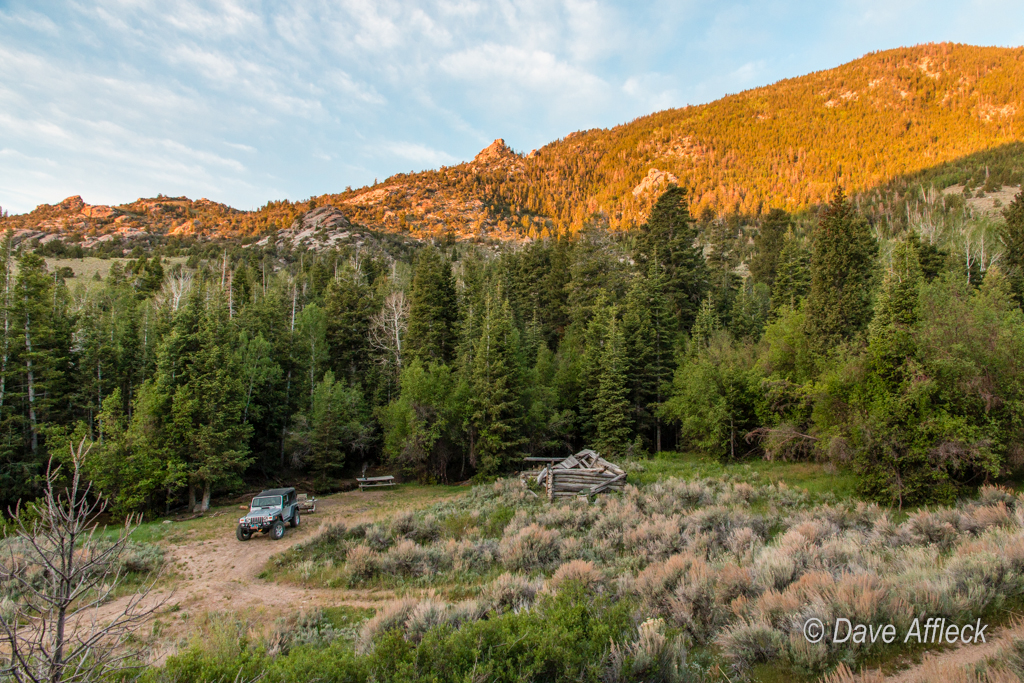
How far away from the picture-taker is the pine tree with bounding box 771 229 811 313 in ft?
122

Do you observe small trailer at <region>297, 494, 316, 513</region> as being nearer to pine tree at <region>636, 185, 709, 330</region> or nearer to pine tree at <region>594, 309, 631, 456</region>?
pine tree at <region>594, 309, 631, 456</region>

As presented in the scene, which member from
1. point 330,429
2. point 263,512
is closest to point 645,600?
point 263,512

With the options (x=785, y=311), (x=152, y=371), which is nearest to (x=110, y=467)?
(x=152, y=371)

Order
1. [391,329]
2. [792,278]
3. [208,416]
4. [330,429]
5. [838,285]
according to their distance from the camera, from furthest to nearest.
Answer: [792,278]
[391,329]
[330,429]
[838,285]
[208,416]

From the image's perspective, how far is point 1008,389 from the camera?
48.3 feet

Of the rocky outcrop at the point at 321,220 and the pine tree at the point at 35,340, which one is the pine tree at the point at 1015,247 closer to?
the pine tree at the point at 35,340

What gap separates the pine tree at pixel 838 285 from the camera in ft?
81.4

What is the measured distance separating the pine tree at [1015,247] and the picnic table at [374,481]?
45324 millimetres

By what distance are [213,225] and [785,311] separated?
140 m

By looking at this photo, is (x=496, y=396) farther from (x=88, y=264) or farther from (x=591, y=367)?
(x=88, y=264)

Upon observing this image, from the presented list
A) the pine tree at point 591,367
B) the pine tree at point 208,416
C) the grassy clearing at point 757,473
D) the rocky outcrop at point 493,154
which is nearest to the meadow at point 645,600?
the grassy clearing at point 757,473

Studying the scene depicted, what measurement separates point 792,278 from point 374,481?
3753cm

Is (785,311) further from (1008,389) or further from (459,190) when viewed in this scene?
(459,190)

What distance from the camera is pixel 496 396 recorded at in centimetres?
2823
